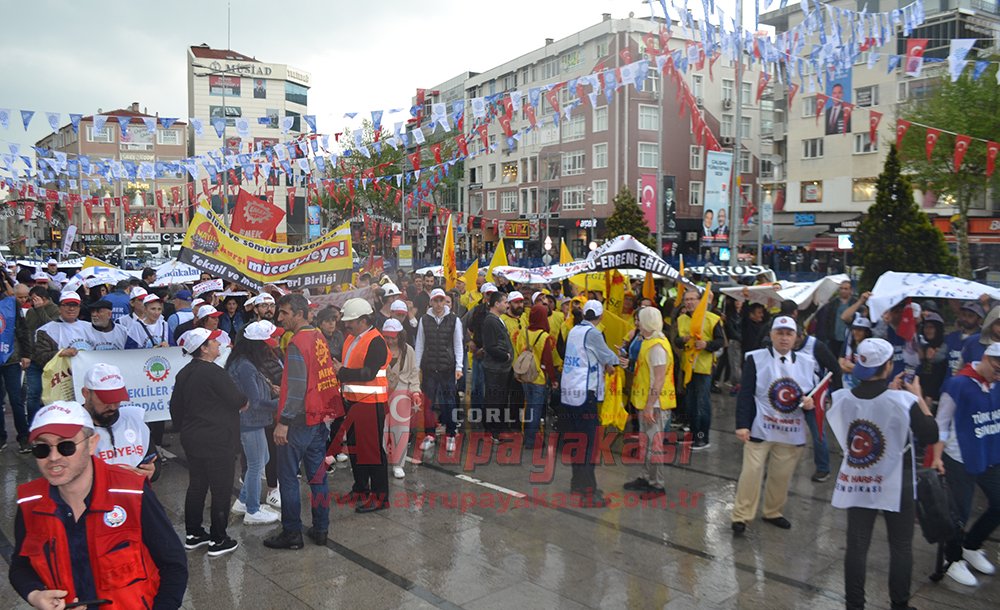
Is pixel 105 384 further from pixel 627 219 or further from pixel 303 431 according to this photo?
pixel 627 219

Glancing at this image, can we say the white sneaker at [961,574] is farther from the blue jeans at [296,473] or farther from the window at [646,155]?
the window at [646,155]

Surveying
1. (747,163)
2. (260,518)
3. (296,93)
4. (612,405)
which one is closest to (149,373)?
(260,518)

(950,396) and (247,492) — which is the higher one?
(950,396)

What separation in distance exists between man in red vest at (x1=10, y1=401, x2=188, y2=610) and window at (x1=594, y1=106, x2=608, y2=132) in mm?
47158

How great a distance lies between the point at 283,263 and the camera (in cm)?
955

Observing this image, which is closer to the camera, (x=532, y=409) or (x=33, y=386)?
(x=33, y=386)

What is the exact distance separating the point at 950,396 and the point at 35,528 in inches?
221

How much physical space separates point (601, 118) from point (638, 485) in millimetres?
43165

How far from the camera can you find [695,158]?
49.7m

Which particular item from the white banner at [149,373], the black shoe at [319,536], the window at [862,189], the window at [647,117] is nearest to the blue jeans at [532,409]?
the black shoe at [319,536]

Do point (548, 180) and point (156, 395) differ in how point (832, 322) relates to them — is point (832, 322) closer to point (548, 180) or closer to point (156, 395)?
point (156, 395)

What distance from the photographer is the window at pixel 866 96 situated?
1588 inches

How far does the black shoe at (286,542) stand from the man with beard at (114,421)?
180cm

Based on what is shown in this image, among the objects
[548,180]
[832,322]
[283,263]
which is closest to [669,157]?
[548,180]
